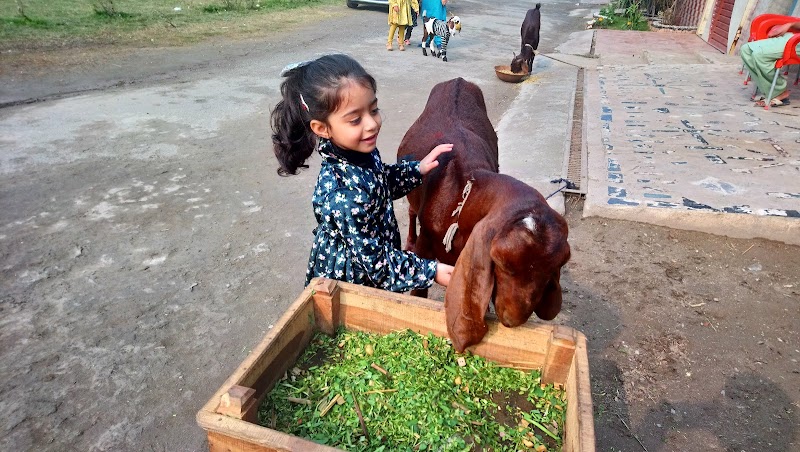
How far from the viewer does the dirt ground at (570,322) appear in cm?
275

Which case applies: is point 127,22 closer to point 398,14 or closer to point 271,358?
point 398,14

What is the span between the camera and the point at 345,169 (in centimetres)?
220

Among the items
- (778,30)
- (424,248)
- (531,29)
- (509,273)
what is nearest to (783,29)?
(778,30)

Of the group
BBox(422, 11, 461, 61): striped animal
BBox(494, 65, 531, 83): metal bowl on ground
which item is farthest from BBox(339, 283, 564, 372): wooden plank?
BBox(422, 11, 461, 61): striped animal

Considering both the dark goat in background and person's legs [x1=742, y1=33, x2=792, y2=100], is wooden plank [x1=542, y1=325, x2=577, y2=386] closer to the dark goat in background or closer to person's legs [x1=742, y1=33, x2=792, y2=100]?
person's legs [x1=742, y1=33, x2=792, y2=100]

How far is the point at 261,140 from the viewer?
6.48 m

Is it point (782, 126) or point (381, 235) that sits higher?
point (381, 235)

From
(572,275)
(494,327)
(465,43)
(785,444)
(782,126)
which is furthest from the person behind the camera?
(465,43)

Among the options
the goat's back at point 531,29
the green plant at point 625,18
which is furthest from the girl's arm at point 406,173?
the green plant at point 625,18

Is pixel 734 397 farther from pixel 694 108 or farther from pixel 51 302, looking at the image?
pixel 694 108

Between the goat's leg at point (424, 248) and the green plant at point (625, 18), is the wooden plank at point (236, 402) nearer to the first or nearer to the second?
the goat's leg at point (424, 248)

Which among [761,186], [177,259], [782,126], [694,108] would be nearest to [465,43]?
[694,108]

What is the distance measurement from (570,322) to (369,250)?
1961 mm

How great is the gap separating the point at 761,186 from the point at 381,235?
13.6 ft
